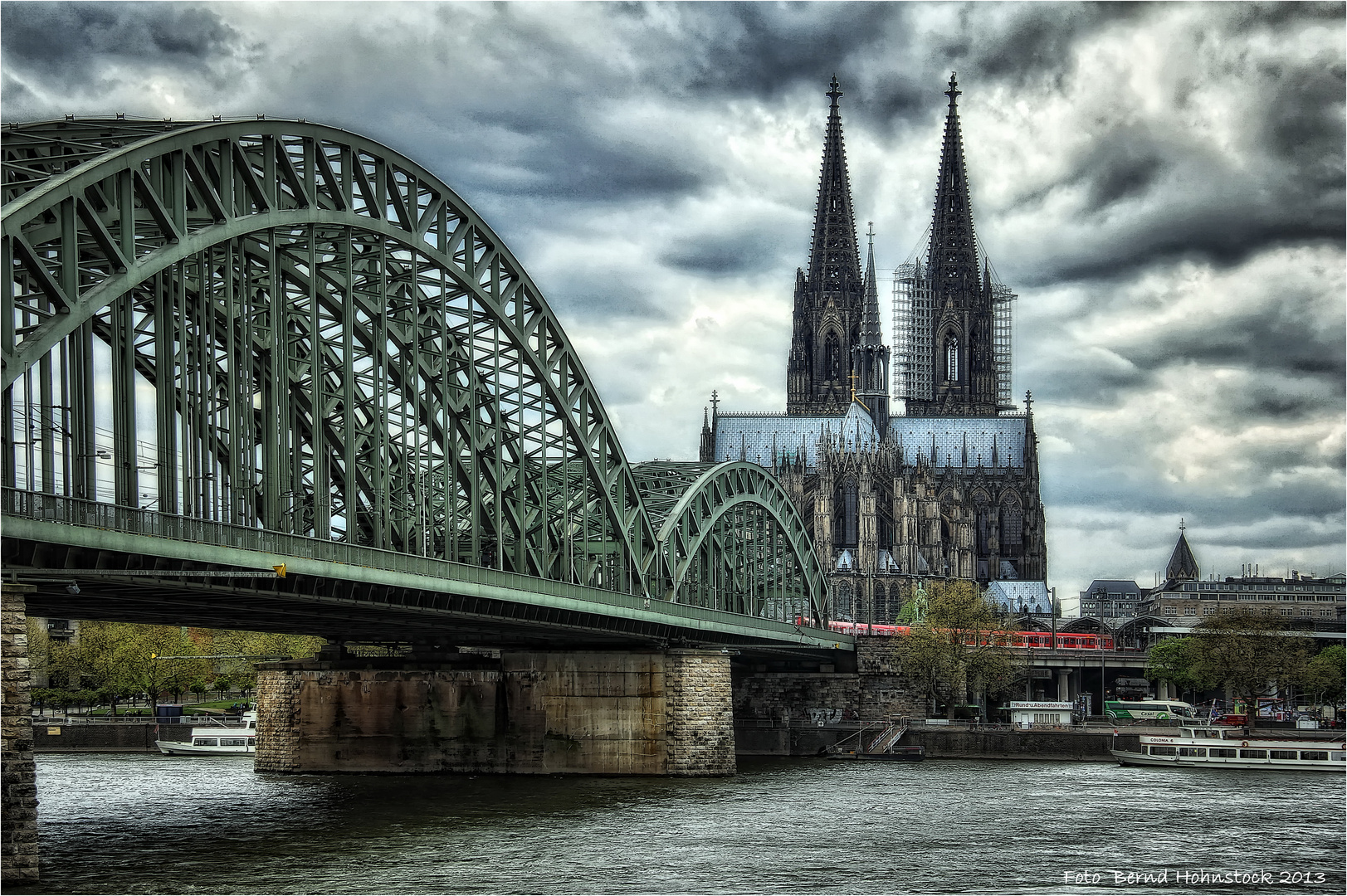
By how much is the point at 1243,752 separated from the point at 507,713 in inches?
1639

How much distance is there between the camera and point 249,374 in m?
50.8

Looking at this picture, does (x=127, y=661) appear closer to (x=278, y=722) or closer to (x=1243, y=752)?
(x=278, y=722)

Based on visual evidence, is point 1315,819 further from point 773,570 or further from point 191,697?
point 191,697

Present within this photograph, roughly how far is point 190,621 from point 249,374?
1465 centimetres

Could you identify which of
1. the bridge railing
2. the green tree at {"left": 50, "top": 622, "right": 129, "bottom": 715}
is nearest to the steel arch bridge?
the bridge railing

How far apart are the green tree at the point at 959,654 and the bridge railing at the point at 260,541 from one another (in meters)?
48.9

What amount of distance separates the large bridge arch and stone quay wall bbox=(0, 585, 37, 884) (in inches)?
117

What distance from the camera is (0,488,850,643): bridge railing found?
1567 inches

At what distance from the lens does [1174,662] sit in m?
150

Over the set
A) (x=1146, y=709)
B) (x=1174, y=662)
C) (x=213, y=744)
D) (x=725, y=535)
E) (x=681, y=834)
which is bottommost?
(x=1146, y=709)

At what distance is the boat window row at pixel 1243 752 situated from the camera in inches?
3868

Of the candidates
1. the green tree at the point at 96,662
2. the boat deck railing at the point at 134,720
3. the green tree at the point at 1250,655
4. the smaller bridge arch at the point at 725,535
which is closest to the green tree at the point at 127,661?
the green tree at the point at 96,662

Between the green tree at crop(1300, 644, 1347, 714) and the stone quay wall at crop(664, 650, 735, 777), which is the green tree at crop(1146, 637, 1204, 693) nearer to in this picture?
the green tree at crop(1300, 644, 1347, 714)

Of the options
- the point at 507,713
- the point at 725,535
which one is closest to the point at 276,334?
the point at 507,713
